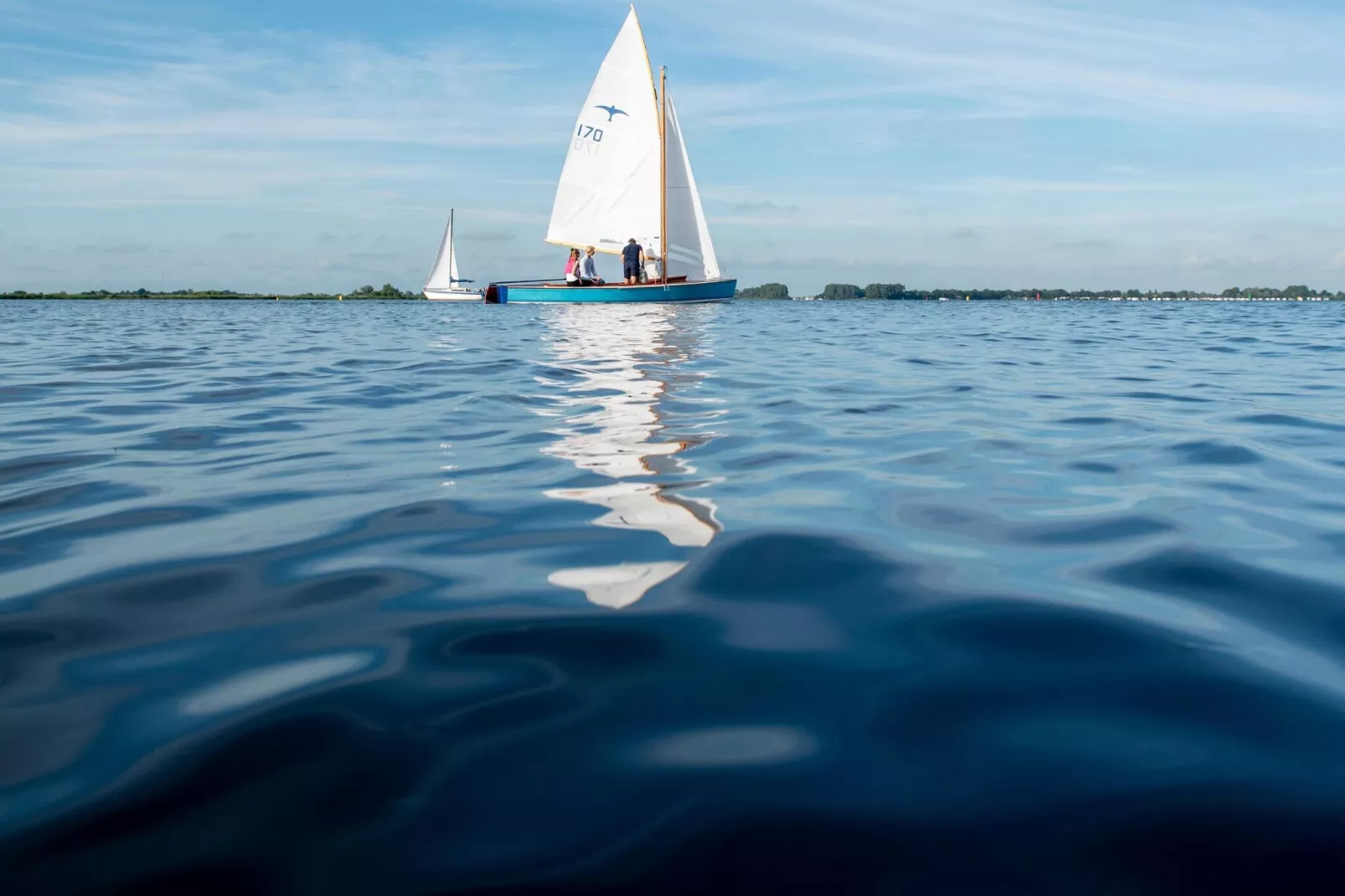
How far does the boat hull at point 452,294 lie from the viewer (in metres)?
62.6

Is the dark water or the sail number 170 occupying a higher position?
the sail number 170

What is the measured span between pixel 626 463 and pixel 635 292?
29.9 metres

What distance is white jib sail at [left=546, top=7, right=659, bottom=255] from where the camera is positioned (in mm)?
35156

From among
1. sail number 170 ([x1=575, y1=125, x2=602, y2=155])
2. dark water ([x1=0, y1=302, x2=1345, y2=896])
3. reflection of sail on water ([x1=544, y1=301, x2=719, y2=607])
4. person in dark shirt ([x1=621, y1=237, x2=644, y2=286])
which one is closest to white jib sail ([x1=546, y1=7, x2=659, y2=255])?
sail number 170 ([x1=575, y1=125, x2=602, y2=155])

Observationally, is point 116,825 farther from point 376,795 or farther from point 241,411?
point 241,411

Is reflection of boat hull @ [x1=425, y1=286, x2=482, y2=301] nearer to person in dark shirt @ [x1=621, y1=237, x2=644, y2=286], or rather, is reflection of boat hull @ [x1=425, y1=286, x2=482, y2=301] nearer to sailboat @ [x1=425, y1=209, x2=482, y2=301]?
A: sailboat @ [x1=425, y1=209, x2=482, y2=301]

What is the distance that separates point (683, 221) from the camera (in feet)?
123

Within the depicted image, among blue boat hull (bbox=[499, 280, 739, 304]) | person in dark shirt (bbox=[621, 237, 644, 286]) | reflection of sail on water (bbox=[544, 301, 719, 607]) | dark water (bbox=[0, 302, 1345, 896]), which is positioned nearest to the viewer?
dark water (bbox=[0, 302, 1345, 896])

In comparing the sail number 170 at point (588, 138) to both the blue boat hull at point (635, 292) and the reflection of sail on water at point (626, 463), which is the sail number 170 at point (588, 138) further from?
the reflection of sail on water at point (626, 463)

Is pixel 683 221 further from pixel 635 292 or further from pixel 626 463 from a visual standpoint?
pixel 626 463

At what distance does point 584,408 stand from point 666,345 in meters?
7.22

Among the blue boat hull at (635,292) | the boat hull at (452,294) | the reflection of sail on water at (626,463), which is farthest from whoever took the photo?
the boat hull at (452,294)

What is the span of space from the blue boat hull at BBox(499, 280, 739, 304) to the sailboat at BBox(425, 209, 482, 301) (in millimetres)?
27674

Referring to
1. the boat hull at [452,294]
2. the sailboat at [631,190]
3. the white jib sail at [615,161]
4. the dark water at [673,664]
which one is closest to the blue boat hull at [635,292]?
the sailboat at [631,190]
